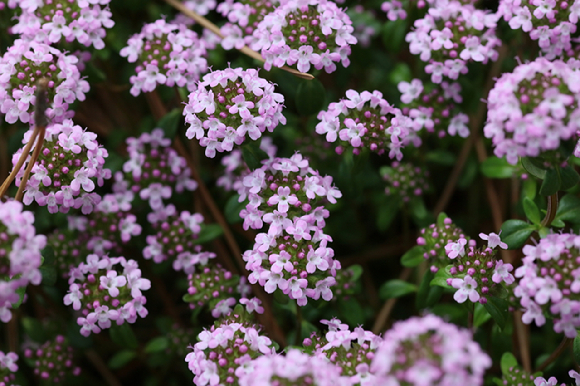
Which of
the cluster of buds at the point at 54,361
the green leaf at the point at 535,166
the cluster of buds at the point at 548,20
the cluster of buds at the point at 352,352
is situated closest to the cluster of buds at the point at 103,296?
the cluster of buds at the point at 54,361

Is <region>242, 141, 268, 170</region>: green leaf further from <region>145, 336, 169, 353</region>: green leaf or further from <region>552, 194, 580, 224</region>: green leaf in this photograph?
<region>552, 194, 580, 224</region>: green leaf

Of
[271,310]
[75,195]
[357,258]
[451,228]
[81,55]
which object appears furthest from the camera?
[357,258]

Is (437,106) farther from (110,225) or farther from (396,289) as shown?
(110,225)

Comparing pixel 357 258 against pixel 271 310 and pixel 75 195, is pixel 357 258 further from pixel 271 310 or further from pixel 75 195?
pixel 75 195

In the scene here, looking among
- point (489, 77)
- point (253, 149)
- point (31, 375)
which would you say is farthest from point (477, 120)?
point (31, 375)

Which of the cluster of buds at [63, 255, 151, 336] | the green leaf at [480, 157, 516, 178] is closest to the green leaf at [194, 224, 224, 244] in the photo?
the cluster of buds at [63, 255, 151, 336]

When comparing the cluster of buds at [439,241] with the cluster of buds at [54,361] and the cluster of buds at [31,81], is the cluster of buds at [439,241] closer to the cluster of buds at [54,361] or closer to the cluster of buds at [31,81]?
the cluster of buds at [31,81]
